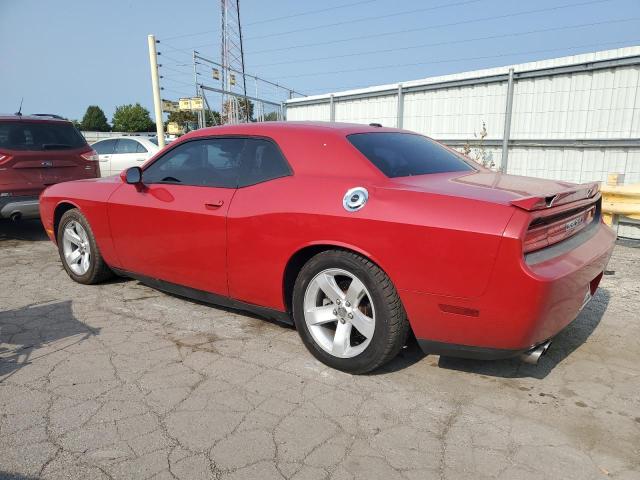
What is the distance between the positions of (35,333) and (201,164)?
1.71 m

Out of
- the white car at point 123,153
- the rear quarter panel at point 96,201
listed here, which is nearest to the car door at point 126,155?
the white car at point 123,153

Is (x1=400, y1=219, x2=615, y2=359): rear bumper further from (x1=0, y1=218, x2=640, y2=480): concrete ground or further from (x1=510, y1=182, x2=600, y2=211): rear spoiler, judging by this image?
(x1=0, y1=218, x2=640, y2=480): concrete ground

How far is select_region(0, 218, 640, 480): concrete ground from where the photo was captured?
2.11 metres

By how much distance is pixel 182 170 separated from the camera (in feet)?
12.4

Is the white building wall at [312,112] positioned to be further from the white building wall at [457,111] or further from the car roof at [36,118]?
the car roof at [36,118]

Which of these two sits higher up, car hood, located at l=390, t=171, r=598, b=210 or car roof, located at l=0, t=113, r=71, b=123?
car roof, located at l=0, t=113, r=71, b=123

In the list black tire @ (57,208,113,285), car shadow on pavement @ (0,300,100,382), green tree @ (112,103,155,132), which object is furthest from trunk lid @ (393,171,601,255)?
green tree @ (112,103,155,132)

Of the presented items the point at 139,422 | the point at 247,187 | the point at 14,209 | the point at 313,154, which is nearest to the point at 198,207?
the point at 247,187

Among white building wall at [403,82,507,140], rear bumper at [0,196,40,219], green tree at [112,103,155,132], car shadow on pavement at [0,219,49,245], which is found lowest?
car shadow on pavement at [0,219,49,245]

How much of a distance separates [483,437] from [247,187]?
80.4 inches

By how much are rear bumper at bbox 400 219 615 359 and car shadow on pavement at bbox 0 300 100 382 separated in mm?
2379

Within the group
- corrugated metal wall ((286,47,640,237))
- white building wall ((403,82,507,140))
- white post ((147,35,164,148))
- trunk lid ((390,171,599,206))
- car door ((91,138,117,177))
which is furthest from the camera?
car door ((91,138,117,177))

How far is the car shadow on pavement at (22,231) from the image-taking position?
23.6ft

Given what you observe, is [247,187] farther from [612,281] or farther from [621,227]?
[621,227]
